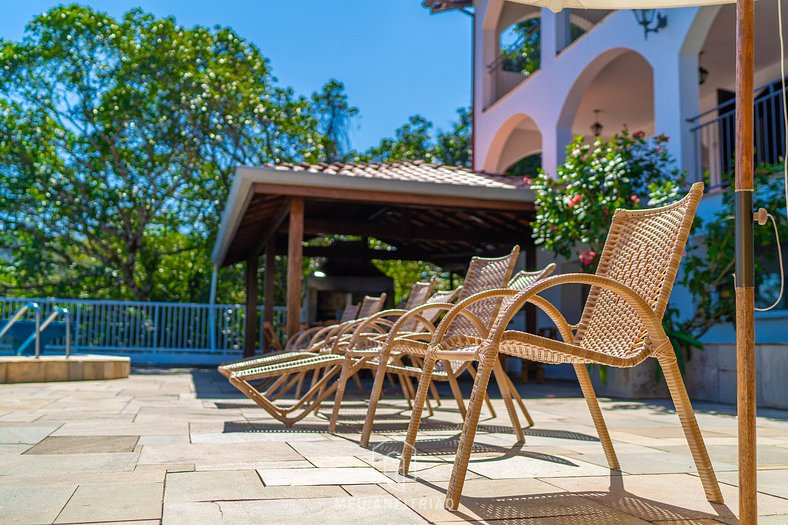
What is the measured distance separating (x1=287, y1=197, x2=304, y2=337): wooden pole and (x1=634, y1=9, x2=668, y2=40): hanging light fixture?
472 cm

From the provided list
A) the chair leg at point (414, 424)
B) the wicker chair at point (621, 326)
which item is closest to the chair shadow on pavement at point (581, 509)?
the wicker chair at point (621, 326)

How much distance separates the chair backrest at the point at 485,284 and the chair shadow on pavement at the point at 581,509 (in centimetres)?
145

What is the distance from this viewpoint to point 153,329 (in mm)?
14195

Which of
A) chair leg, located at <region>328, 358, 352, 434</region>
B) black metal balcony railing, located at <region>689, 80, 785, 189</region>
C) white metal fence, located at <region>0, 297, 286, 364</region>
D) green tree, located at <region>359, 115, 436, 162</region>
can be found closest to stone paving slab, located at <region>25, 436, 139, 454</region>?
chair leg, located at <region>328, 358, 352, 434</region>

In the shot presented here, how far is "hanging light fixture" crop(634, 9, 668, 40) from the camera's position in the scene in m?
8.78

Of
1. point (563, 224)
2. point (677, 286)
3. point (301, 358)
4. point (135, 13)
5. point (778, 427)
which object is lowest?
point (778, 427)

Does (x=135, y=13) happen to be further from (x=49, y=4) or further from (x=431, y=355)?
(x=431, y=355)

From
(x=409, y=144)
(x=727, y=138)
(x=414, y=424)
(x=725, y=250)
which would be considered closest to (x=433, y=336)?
(x=414, y=424)

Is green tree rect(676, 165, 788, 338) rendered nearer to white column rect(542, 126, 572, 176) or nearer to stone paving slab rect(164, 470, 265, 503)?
white column rect(542, 126, 572, 176)

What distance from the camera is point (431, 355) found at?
9.04 ft

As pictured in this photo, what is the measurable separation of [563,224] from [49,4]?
52.0 feet

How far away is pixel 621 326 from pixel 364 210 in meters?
8.28

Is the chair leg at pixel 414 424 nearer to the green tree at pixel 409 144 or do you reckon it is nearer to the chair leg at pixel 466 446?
the chair leg at pixel 466 446

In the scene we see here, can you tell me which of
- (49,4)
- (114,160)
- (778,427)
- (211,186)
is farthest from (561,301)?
(49,4)
